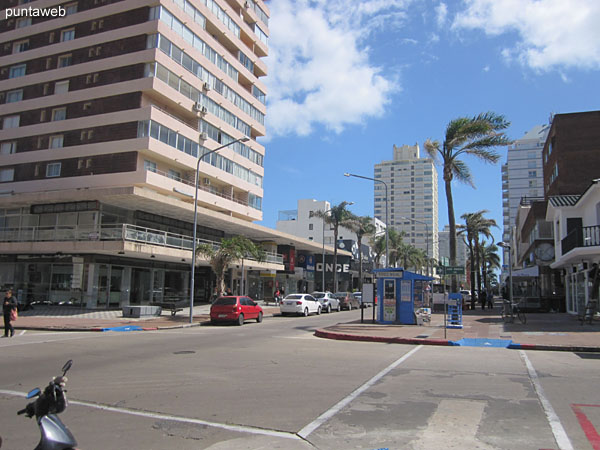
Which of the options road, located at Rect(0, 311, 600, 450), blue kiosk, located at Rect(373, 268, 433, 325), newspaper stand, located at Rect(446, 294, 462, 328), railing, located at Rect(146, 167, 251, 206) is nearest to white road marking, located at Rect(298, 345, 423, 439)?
Result: road, located at Rect(0, 311, 600, 450)

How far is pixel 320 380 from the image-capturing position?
9.25m

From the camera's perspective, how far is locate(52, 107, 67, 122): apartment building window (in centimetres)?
3912

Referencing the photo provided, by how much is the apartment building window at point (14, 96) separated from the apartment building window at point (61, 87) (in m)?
4.51

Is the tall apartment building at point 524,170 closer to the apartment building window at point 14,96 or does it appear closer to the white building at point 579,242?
the white building at point 579,242

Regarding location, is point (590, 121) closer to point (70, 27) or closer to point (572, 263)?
point (572, 263)

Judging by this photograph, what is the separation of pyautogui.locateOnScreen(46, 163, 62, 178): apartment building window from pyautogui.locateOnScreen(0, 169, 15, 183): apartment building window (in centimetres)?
413

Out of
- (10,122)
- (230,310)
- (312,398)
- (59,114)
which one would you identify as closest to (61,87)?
(59,114)

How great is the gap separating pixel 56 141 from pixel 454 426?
40.5 meters

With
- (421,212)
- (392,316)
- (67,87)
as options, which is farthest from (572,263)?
(421,212)

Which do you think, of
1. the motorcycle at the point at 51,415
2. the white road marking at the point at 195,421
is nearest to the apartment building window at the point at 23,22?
the white road marking at the point at 195,421

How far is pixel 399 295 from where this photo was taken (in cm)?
2314

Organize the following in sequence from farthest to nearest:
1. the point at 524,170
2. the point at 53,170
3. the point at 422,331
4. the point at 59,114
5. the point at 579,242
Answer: the point at 524,170 < the point at 59,114 < the point at 53,170 < the point at 579,242 < the point at 422,331

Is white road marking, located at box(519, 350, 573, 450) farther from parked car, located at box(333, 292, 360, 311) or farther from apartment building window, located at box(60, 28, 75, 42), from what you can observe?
apartment building window, located at box(60, 28, 75, 42)

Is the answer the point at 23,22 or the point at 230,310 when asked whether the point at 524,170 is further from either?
the point at 230,310
